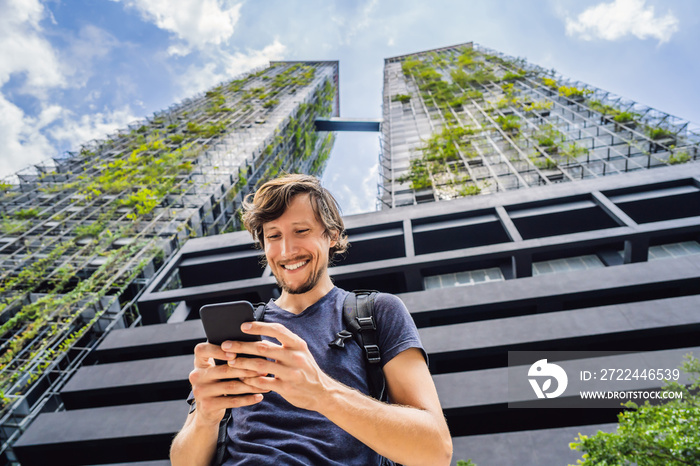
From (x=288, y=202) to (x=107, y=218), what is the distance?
23.3 meters

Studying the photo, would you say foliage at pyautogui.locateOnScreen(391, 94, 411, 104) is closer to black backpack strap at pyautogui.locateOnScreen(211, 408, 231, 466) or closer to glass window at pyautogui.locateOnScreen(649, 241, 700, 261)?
glass window at pyautogui.locateOnScreen(649, 241, 700, 261)

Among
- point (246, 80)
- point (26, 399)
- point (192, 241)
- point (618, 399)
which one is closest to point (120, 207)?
point (192, 241)

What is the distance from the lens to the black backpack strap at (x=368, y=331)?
2.25 meters

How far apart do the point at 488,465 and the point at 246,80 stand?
53.2 m

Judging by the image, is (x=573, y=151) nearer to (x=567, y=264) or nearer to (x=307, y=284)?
(x=567, y=264)

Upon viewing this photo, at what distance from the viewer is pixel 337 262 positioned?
16.0 meters

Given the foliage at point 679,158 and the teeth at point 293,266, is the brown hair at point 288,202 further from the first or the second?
the foliage at point 679,158

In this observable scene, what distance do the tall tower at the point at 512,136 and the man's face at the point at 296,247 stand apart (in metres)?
17.7

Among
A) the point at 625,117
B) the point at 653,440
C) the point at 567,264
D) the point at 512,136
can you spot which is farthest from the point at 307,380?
the point at 625,117

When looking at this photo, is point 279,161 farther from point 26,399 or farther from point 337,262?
point 26,399

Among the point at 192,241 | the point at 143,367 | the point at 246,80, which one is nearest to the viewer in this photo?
the point at 143,367

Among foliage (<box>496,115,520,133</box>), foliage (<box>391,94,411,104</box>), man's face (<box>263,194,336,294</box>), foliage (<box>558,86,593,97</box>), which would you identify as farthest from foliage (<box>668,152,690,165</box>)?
foliage (<box>391,94,411,104</box>)

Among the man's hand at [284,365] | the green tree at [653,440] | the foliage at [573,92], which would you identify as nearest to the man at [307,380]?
the man's hand at [284,365]

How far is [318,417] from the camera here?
6.95 feet
